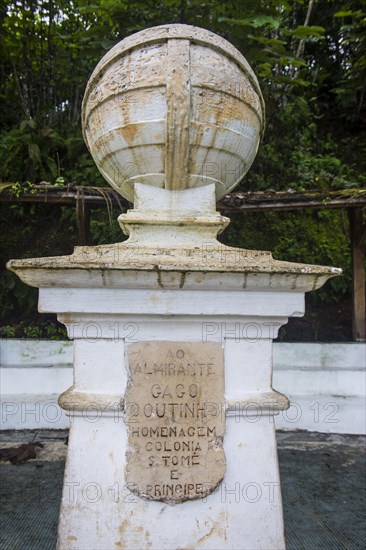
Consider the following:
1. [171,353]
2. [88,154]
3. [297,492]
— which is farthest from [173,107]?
[88,154]

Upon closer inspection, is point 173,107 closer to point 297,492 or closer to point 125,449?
point 125,449

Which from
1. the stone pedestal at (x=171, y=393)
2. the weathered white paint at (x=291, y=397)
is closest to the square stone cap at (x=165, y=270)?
the stone pedestal at (x=171, y=393)

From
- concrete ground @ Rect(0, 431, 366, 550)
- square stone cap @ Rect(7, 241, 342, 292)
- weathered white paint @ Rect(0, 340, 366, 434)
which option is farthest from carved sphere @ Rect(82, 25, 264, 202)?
weathered white paint @ Rect(0, 340, 366, 434)

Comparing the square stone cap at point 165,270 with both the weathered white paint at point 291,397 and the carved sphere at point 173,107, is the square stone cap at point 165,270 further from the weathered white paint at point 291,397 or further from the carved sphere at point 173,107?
the weathered white paint at point 291,397

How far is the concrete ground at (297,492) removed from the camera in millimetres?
2330

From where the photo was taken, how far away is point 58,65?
21.7ft

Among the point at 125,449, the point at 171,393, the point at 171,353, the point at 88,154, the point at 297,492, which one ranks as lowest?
the point at 297,492

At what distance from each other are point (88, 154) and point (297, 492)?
540cm

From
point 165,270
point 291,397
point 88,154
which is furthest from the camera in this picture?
point 88,154

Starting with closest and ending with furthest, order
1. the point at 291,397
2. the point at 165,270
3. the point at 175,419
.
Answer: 1. the point at 165,270
2. the point at 175,419
3. the point at 291,397

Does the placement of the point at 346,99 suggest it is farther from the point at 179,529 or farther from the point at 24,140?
the point at 179,529

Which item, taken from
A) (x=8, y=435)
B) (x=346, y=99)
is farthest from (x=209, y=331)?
(x=346, y=99)

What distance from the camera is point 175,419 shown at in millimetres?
1773

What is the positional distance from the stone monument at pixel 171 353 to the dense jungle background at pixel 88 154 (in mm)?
3652
